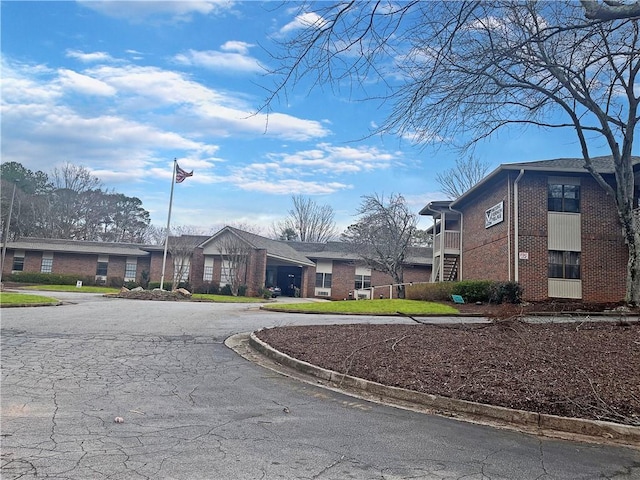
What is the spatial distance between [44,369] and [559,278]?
1982 centimetres

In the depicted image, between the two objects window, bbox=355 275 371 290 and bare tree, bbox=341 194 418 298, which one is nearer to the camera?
bare tree, bbox=341 194 418 298

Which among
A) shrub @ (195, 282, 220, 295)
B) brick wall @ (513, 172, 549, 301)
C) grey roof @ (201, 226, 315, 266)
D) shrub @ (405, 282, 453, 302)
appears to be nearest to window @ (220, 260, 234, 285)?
shrub @ (195, 282, 220, 295)

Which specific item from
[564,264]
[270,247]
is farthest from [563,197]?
[270,247]

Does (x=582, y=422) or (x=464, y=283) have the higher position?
(x=464, y=283)

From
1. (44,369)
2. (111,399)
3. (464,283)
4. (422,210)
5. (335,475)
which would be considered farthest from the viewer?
(422,210)

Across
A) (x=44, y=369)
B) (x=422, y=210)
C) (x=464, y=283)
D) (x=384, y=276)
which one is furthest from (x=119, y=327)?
(x=384, y=276)

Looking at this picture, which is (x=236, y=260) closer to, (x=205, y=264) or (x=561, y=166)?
(x=205, y=264)

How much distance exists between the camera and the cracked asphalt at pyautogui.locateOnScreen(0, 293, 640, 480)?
11.9 ft

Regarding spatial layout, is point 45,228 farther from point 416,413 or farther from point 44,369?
point 416,413

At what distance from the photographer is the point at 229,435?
4375 millimetres

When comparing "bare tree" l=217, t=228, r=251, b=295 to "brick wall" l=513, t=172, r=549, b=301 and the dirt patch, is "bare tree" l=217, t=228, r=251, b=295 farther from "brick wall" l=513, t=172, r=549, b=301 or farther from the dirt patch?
"brick wall" l=513, t=172, r=549, b=301

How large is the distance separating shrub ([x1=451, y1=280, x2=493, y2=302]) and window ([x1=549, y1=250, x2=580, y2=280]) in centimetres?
368

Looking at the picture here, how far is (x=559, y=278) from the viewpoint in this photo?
67.9 ft

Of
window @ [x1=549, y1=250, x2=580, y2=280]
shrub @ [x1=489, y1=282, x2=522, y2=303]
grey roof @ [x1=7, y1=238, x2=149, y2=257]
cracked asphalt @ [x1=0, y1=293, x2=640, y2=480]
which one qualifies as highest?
grey roof @ [x1=7, y1=238, x2=149, y2=257]
